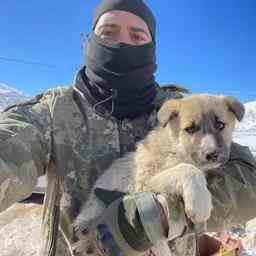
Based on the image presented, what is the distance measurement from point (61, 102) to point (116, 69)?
0.58 m

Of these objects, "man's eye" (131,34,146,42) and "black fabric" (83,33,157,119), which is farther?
"man's eye" (131,34,146,42)

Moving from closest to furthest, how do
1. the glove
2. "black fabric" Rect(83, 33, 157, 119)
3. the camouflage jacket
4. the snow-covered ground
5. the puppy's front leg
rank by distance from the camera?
the glove
the puppy's front leg
the camouflage jacket
"black fabric" Rect(83, 33, 157, 119)
the snow-covered ground

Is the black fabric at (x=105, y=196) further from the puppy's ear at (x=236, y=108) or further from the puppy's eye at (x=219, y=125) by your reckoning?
the puppy's ear at (x=236, y=108)

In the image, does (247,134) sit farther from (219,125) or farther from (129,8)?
(129,8)

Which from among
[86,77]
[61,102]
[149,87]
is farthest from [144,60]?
[61,102]

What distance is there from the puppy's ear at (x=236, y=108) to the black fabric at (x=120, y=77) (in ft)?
2.14

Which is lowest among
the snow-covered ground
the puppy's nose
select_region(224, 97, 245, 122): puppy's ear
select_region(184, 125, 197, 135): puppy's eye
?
the snow-covered ground

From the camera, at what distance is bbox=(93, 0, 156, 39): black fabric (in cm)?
361

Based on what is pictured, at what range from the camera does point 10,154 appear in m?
2.70

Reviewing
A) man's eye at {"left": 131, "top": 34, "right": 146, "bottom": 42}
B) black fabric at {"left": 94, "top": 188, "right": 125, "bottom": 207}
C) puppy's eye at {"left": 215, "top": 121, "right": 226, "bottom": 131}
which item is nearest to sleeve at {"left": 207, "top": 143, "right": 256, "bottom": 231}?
puppy's eye at {"left": 215, "top": 121, "right": 226, "bottom": 131}

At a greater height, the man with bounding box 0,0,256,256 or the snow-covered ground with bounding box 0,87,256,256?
the man with bounding box 0,0,256,256

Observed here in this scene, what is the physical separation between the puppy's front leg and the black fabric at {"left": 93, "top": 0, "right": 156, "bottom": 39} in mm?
1366

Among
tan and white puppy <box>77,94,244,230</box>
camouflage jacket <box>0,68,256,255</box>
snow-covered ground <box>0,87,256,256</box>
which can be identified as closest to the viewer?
camouflage jacket <box>0,68,256,255</box>

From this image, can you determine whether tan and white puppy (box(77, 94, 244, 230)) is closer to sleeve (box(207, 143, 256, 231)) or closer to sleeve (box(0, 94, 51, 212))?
sleeve (box(207, 143, 256, 231))
